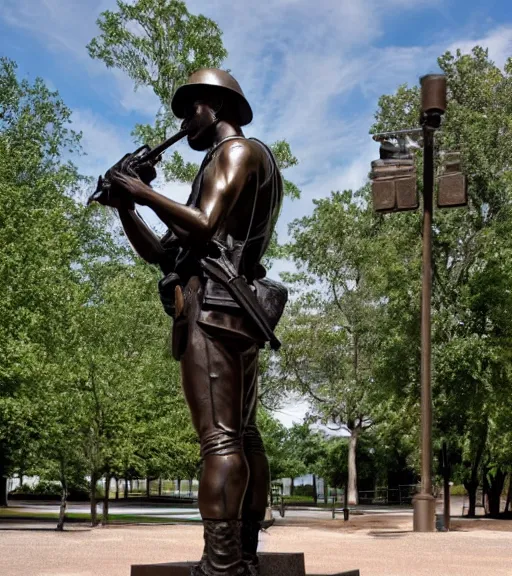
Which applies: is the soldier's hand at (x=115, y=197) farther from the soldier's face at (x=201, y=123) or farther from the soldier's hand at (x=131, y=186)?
the soldier's face at (x=201, y=123)

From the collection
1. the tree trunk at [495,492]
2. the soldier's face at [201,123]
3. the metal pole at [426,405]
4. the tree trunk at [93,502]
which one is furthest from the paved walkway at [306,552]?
the tree trunk at [495,492]

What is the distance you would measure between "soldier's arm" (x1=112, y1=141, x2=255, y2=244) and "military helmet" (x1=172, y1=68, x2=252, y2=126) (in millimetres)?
366

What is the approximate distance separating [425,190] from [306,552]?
6.99 m

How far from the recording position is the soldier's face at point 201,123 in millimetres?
4648

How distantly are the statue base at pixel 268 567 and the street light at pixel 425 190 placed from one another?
11.3 metres

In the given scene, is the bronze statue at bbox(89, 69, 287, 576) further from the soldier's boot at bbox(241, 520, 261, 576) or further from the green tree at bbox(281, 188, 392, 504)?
the green tree at bbox(281, 188, 392, 504)

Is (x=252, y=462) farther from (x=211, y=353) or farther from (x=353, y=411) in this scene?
(x=353, y=411)

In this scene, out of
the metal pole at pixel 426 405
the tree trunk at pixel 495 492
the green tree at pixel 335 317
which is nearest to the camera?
the metal pole at pixel 426 405

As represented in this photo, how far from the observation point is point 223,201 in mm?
4234

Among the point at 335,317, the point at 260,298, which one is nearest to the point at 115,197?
the point at 260,298

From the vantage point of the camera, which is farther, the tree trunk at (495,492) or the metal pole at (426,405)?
the tree trunk at (495,492)

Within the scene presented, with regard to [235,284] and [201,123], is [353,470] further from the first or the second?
[235,284]

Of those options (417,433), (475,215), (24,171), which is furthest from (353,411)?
(24,171)

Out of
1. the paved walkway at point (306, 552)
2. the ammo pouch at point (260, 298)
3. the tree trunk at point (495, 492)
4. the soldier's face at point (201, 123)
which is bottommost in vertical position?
the paved walkway at point (306, 552)
